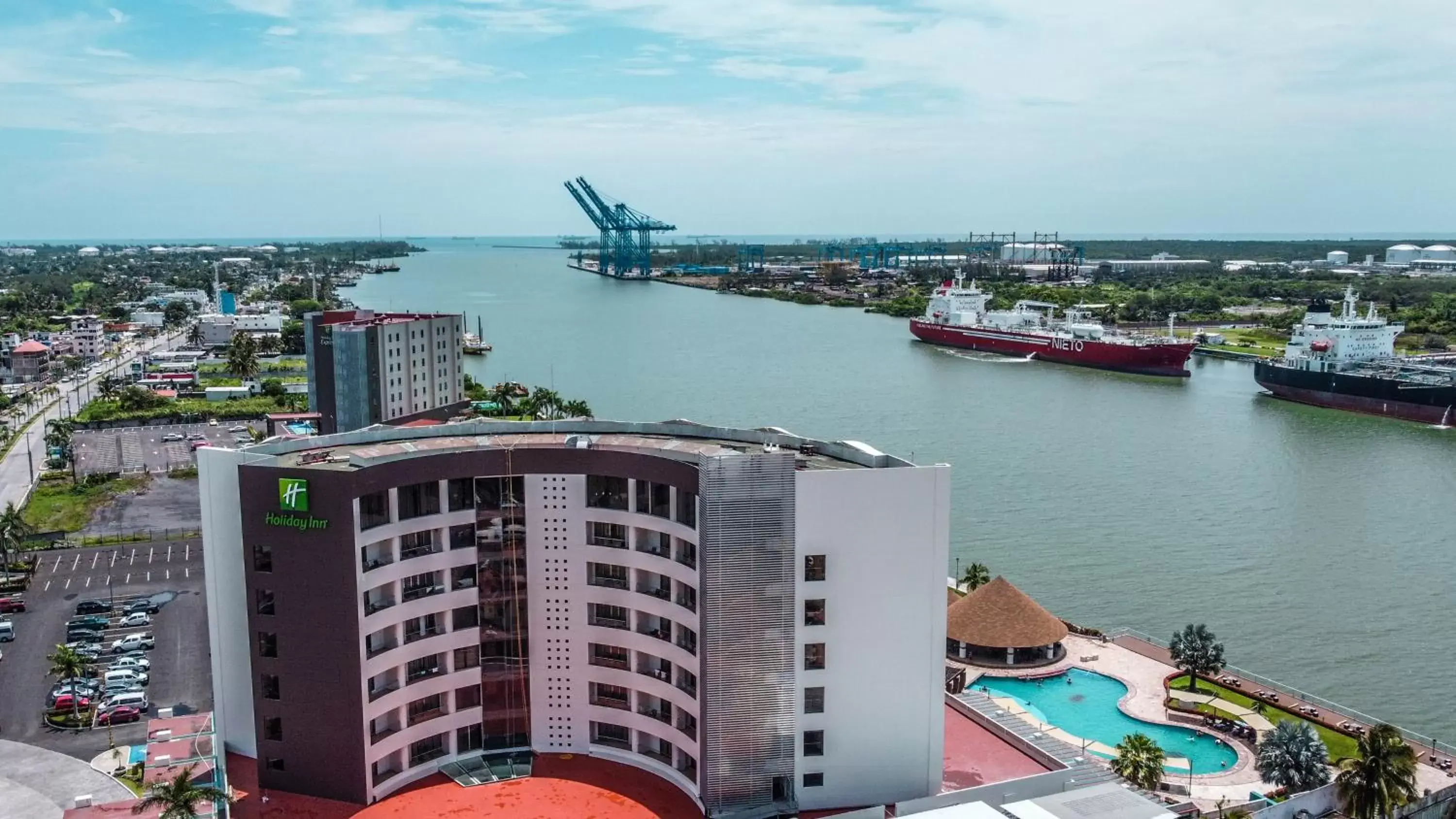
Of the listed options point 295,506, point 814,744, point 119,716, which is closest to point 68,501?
point 119,716

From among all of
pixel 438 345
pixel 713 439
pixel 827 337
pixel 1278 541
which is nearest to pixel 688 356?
pixel 827 337

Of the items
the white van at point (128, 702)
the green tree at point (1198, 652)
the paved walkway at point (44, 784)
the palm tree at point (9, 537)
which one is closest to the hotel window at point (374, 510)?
the paved walkway at point (44, 784)

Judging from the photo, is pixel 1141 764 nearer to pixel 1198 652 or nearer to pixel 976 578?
pixel 1198 652

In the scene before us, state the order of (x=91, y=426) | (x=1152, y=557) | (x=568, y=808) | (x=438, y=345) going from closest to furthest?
(x=568, y=808)
(x=1152, y=557)
(x=438, y=345)
(x=91, y=426)

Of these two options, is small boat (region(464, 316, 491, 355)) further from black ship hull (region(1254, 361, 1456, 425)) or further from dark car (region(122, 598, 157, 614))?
dark car (region(122, 598, 157, 614))

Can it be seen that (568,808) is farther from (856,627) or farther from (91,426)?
(91,426)

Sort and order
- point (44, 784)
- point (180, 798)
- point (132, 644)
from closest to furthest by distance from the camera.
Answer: point (180, 798), point (44, 784), point (132, 644)
